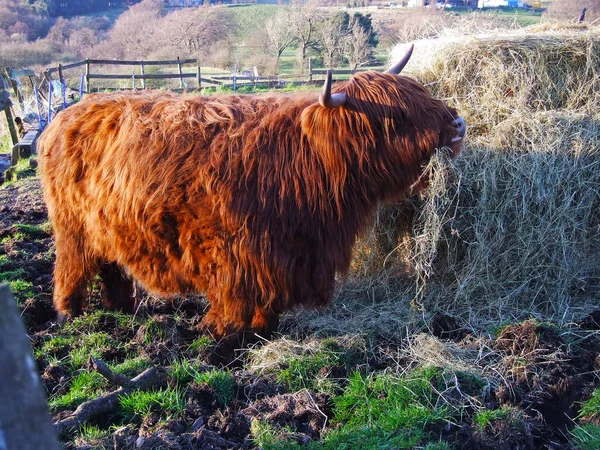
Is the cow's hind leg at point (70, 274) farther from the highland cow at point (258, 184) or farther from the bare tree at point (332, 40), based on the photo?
the bare tree at point (332, 40)

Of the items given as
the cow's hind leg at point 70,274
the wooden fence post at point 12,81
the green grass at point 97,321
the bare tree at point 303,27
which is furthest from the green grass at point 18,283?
the bare tree at point 303,27

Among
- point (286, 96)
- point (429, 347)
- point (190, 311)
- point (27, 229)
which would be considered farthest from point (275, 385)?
point (27, 229)

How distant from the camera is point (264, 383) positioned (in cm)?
326

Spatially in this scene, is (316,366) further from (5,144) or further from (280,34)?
(280,34)

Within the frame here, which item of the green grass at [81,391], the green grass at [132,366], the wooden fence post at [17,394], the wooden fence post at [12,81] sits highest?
the wooden fence post at [17,394]

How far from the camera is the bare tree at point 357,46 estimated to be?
2411cm

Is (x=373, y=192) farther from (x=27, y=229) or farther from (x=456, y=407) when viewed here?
(x=27, y=229)

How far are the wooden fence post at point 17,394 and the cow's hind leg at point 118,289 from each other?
11.6 ft

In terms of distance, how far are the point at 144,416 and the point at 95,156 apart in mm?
1981

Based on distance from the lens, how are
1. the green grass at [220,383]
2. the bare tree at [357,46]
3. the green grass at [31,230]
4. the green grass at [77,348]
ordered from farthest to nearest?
the bare tree at [357,46]
the green grass at [31,230]
the green grass at [77,348]
the green grass at [220,383]

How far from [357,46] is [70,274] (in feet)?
70.8

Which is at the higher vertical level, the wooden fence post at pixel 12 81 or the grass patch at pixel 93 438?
the wooden fence post at pixel 12 81

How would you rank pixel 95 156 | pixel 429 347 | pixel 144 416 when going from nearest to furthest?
pixel 144 416, pixel 429 347, pixel 95 156

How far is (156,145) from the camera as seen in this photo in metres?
3.67
